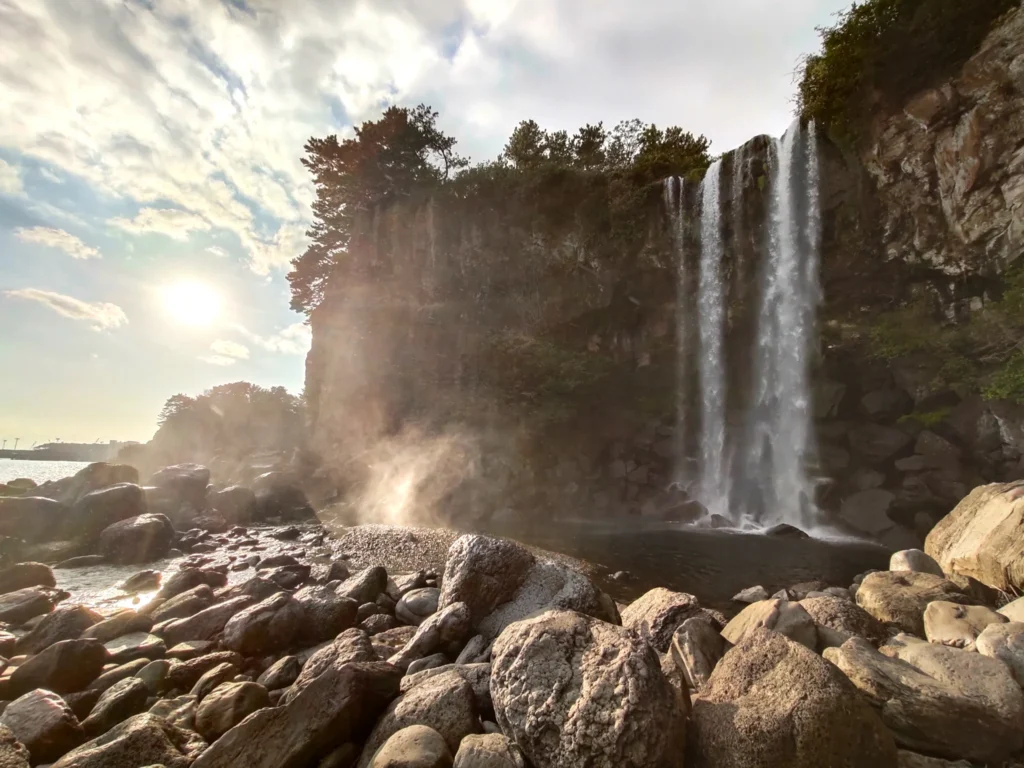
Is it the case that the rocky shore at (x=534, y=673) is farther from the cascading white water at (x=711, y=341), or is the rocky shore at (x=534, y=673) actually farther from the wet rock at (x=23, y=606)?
the cascading white water at (x=711, y=341)

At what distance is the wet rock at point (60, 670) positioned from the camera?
770 centimetres

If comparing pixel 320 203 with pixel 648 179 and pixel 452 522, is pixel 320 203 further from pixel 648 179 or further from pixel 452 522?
pixel 452 522

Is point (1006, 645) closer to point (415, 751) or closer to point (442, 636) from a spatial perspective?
point (415, 751)

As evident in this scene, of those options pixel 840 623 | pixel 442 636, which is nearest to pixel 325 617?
pixel 442 636

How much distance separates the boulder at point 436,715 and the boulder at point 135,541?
18623mm

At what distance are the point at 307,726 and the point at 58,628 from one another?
355 inches

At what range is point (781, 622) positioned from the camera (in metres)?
5.78

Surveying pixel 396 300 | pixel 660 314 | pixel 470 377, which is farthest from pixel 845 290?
pixel 396 300

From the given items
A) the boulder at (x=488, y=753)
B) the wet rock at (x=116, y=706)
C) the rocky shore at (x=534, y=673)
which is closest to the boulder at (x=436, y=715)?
the rocky shore at (x=534, y=673)

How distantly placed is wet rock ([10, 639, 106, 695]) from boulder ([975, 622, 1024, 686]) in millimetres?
12453

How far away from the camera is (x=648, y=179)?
108 feet

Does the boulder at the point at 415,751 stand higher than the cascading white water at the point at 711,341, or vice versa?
the cascading white water at the point at 711,341

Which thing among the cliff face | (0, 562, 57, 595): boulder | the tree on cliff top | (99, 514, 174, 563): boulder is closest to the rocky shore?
(0, 562, 57, 595): boulder

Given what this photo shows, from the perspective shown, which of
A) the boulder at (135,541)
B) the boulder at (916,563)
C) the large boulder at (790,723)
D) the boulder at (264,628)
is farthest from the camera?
the boulder at (135,541)
